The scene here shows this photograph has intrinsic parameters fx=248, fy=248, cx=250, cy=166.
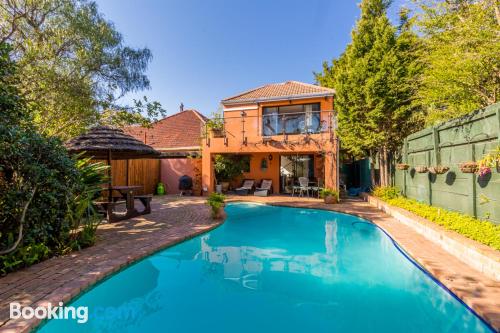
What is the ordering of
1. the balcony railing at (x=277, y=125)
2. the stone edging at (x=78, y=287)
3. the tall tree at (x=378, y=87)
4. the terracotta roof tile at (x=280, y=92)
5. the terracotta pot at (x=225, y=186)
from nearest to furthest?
1. the stone edging at (x=78, y=287)
2. the tall tree at (x=378, y=87)
3. the balcony railing at (x=277, y=125)
4. the terracotta roof tile at (x=280, y=92)
5. the terracotta pot at (x=225, y=186)

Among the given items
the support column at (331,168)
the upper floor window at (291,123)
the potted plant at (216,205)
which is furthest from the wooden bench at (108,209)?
the support column at (331,168)

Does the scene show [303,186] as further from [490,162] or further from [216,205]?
[490,162]

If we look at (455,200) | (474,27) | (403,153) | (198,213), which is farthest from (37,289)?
(403,153)

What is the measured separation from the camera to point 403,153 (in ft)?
34.1

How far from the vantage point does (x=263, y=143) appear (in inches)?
567

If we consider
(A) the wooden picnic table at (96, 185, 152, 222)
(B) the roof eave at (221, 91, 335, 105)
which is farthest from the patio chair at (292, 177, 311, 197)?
(A) the wooden picnic table at (96, 185, 152, 222)

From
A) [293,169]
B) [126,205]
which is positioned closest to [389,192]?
[293,169]

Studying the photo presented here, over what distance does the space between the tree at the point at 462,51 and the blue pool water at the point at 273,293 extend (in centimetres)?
478

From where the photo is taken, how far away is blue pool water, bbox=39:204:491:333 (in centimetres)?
337

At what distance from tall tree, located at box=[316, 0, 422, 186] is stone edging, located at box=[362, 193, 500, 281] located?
A: 569cm

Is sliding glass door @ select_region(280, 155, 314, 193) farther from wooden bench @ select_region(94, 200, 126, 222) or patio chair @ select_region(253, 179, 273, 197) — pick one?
wooden bench @ select_region(94, 200, 126, 222)

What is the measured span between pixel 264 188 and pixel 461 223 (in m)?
11.5

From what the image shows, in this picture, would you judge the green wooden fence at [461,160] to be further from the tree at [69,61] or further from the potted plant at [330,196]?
the tree at [69,61]

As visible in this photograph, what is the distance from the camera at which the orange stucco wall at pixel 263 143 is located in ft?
44.1
